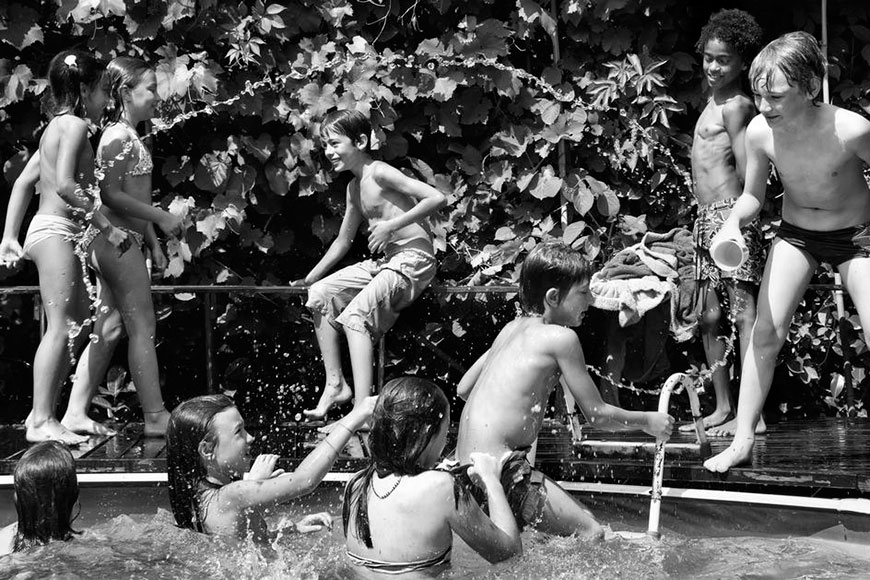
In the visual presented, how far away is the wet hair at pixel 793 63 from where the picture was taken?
4.88 meters

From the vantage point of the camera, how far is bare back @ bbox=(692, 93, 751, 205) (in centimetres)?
610

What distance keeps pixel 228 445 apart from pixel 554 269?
121 cm

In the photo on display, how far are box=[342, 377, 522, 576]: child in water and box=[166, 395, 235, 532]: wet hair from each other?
57 centimetres

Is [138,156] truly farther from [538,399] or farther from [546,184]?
[538,399]

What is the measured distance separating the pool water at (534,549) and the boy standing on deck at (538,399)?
0.14 m

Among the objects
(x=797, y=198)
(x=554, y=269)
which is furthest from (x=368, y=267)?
→ (x=554, y=269)

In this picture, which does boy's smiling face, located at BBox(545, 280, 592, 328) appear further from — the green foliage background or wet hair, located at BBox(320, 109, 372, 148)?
the green foliage background

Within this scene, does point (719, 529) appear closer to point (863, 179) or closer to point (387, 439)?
point (863, 179)

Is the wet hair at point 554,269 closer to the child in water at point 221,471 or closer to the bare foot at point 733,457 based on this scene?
the child in water at point 221,471

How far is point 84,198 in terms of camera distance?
5.64m

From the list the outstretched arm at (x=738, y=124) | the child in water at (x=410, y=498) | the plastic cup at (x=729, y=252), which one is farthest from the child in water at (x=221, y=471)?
the outstretched arm at (x=738, y=124)

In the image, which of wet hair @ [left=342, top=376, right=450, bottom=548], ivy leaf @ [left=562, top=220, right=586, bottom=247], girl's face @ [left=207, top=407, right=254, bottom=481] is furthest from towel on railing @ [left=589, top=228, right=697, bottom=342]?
wet hair @ [left=342, top=376, right=450, bottom=548]

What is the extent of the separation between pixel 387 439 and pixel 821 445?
2.86 metres

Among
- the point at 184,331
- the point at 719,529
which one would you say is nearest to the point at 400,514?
the point at 719,529
